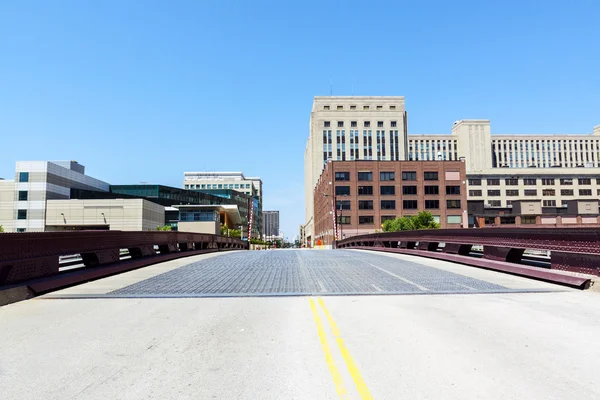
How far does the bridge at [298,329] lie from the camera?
3855 millimetres

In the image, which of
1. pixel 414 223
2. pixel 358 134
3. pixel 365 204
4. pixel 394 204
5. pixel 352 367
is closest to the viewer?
pixel 352 367

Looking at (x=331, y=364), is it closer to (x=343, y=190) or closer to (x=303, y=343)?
(x=303, y=343)

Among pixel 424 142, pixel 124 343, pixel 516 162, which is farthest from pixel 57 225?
pixel 516 162

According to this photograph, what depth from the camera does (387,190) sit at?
93.5 metres

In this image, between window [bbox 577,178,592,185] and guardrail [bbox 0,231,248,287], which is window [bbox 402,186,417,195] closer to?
window [bbox 577,178,592,185]

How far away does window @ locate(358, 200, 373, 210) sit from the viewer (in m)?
93.3

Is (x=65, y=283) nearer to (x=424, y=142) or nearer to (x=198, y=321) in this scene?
(x=198, y=321)

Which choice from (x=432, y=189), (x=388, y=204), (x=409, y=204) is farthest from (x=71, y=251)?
(x=432, y=189)

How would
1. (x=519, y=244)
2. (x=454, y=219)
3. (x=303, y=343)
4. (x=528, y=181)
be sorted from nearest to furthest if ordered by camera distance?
(x=303, y=343) < (x=519, y=244) < (x=454, y=219) < (x=528, y=181)

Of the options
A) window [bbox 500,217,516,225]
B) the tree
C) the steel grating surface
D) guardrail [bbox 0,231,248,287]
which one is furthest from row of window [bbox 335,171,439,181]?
the steel grating surface

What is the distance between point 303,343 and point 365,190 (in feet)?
296

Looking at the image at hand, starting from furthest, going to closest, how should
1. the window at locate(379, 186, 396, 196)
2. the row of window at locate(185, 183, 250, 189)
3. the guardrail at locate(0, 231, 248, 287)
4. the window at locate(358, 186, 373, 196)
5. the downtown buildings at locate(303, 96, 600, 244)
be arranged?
the row of window at locate(185, 183, 250, 189), the downtown buildings at locate(303, 96, 600, 244), the window at locate(358, 186, 373, 196), the window at locate(379, 186, 396, 196), the guardrail at locate(0, 231, 248, 287)

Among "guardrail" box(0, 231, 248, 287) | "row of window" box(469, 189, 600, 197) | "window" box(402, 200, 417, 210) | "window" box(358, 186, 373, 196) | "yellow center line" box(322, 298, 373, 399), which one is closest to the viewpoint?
"yellow center line" box(322, 298, 373, 399)

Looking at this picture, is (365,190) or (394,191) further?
(365,190)
